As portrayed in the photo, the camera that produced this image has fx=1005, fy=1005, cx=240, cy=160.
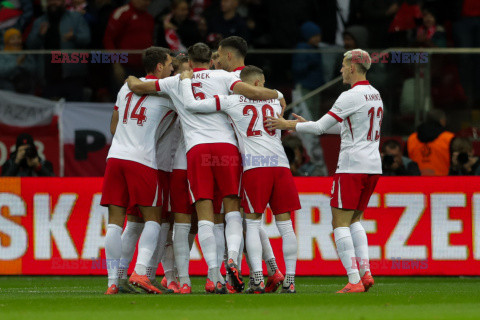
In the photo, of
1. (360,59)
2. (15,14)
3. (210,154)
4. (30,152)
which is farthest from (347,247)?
(15,14)

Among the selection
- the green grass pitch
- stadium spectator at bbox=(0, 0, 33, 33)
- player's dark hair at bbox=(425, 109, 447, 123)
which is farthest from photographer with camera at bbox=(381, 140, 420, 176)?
stadium spectator at bbox=(0, 0, 33, 33)

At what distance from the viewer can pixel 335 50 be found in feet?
49.1

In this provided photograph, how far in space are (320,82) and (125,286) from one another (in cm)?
548

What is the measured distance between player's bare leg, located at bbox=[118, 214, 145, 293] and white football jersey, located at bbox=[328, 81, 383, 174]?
7.37 feet

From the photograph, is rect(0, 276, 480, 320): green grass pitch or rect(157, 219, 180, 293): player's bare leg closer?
rect(0, 276, 480, 320): green grass pitch

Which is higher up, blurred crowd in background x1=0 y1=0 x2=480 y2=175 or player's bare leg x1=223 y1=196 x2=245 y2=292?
blurred crowd in background x1=0 y1=0 x2=480 y2=175

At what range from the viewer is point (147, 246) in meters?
10.2

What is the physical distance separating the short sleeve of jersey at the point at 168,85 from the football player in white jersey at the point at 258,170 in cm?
10

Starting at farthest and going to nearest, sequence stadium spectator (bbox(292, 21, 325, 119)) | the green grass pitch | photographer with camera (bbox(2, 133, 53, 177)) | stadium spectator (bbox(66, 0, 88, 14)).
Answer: stadium spectator (bbox(66, 0, 88, 14)) < stadium spectator (bbox(292, 21, 325, 119)) < photographer with camera (bbox(2, 133, 53, 177)) < the green grass pitch

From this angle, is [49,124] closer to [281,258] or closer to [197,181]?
[281,258]

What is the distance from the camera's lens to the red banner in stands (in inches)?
527

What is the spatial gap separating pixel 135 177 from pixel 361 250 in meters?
2.43

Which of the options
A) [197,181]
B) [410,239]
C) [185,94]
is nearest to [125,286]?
[197,181]

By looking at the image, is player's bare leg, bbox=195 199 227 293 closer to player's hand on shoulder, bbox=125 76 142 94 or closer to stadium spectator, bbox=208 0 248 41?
player's hand on shoulder, bbox=125 76 142 94
